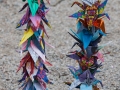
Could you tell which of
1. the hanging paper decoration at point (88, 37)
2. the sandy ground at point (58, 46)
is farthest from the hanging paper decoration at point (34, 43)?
the sandy ground at point (58, 46)

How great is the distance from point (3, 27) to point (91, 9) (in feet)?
8.91

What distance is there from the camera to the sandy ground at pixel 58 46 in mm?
3721

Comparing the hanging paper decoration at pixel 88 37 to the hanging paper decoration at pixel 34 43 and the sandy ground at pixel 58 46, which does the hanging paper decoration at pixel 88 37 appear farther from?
the sandy ground at pixel 58 46

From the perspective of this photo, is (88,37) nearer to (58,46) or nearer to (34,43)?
(34,43)

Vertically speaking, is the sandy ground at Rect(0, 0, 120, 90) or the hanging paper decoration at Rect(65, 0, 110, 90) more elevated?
the hanging paper decoration at Rect(65, 0, 110, 90)

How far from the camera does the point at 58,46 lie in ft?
14.6

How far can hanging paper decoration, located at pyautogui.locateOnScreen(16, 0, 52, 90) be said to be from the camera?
239 cm

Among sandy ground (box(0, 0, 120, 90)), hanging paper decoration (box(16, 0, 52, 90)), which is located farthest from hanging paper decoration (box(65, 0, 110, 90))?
sandy ground (box(0, 0, 120, 90))

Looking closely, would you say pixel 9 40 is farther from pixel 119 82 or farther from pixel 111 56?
pixel 119 82

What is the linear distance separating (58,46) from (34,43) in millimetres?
1968

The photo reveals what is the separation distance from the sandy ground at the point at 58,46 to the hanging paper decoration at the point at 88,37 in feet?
3.39

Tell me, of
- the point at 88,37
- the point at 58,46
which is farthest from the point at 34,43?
the point at 58,46

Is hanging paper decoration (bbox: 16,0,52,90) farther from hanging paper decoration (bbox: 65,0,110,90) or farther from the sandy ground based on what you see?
the sandy ground

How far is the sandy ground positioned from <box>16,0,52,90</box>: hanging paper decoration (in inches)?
37.5
